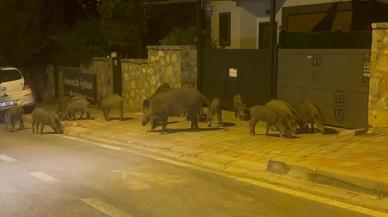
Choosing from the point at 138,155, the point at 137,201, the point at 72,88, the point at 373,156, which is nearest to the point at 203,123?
the point at 138,155

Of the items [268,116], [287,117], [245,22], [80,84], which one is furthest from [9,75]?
[287,117]

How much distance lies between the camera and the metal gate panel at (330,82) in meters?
11.5

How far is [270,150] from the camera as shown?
9734mm

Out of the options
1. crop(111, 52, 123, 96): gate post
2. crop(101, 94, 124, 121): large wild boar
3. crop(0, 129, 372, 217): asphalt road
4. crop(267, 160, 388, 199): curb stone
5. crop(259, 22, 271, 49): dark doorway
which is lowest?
crop(0, 129, 372, 217): asphalt road

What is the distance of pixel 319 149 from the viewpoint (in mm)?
9602

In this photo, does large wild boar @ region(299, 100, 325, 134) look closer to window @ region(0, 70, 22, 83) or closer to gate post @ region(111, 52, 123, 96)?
gate post @ region(111, 52, 123, 96)

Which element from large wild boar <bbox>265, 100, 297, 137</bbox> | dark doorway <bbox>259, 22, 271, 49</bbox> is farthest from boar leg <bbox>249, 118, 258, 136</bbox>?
dark doorway <bbox>259, 22, 271, 49</bbox>

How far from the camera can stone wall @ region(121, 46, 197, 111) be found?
1616 cm

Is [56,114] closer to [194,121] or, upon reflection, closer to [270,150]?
[194,121]

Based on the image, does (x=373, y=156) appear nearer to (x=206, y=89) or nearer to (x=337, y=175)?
(x=337, y=175)

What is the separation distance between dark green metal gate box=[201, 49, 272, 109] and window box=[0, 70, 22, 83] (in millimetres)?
6227

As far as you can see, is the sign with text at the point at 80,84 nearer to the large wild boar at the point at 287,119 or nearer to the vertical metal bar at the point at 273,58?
the vertical metal bar at the point at 273,58

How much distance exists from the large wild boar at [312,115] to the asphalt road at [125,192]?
342cm

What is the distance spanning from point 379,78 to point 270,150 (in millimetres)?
2825
